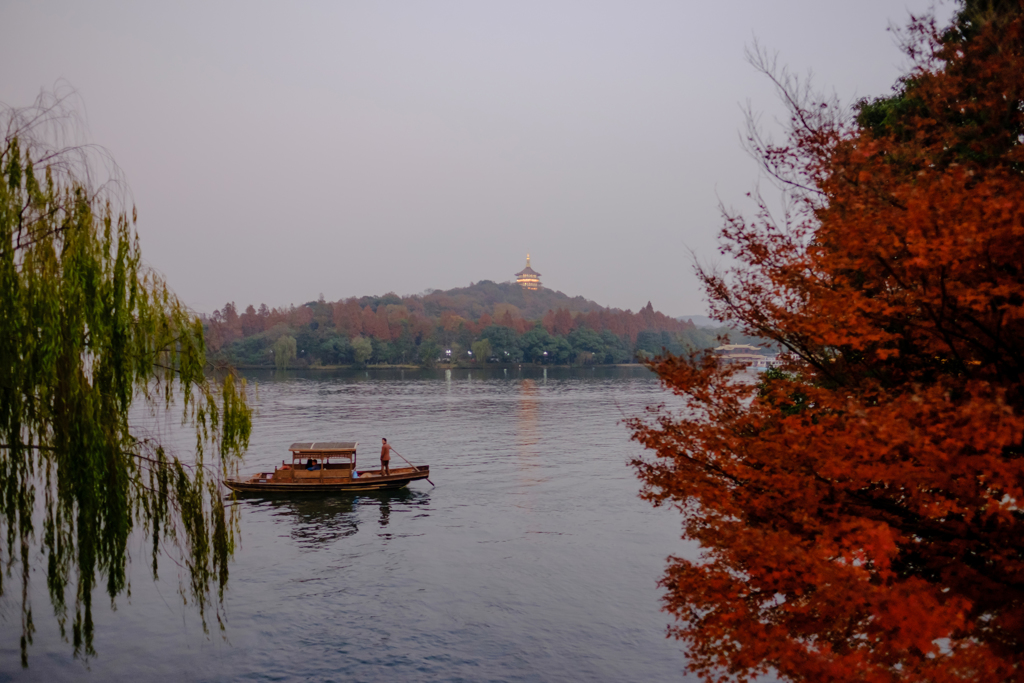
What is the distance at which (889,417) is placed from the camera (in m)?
7.92

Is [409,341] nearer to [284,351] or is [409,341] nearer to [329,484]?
[284,351]

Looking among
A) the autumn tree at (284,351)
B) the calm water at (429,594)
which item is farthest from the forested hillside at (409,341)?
the calm water at (429,594)

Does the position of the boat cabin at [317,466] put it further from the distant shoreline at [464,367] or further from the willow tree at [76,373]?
the distant shoreline at [464,367]

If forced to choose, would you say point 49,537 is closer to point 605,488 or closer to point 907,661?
point 907,661

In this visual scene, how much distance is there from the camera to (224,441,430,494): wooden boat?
103 ft

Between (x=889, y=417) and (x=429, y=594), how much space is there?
50.8ft

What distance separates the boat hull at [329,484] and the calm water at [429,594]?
48cm

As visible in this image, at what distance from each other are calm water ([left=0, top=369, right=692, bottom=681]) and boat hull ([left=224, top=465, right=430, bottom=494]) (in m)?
0.48

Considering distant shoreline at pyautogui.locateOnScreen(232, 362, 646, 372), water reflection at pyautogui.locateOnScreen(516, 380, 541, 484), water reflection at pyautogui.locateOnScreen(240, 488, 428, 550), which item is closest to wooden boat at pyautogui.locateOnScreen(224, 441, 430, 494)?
water reflection at pyautogui.locateOnScreen(240, 488, 428, 550)

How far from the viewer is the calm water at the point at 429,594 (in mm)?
16156

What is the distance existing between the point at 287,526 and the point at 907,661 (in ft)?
75.2

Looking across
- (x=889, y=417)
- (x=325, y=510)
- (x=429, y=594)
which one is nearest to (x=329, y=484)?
(x=325, y=510)

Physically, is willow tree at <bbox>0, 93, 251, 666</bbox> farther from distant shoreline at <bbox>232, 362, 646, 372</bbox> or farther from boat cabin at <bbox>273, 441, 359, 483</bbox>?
distant shoreline at <bbox>232, 362, 646, 372</bbox>

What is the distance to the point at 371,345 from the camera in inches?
6112
